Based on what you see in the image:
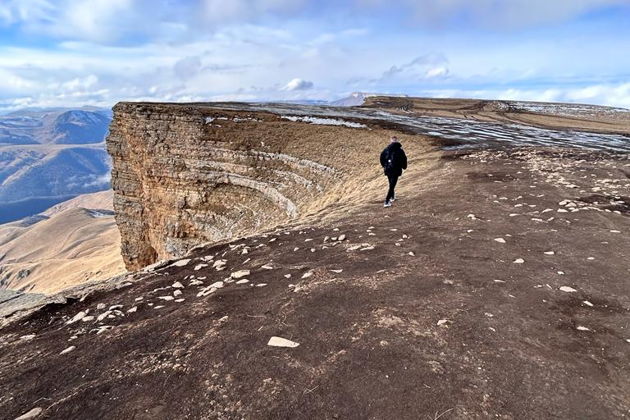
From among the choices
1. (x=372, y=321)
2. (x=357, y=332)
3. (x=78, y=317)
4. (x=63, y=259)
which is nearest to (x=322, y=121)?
(x=78, y=317)

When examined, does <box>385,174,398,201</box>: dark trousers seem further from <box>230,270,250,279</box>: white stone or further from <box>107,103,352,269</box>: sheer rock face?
<box>107,103,352,269</box>: sheer rock face

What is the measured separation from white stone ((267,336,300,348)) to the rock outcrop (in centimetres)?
2090

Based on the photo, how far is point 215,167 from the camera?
3388cm

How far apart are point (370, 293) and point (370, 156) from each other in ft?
70.7

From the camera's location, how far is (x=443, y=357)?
19.9 feet

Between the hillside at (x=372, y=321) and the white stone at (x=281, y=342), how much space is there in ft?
0.43

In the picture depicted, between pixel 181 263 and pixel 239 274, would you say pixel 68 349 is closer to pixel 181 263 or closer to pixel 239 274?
pixel 239 274

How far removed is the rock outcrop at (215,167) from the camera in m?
30.4

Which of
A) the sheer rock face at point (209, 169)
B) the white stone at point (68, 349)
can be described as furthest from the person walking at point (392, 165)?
the white stone at point (68, 349)

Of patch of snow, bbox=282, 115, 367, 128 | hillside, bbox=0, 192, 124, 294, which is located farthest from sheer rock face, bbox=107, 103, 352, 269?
hillside, bbox=0, 192, 124, 294

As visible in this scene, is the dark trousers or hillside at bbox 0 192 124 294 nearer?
the dark trousers

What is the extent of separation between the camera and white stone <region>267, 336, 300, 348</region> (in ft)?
21.7

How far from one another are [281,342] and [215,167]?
2884cm

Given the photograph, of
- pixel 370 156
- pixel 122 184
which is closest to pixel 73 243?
pixel 122 184
